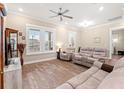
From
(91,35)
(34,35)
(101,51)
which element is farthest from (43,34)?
(91,35)

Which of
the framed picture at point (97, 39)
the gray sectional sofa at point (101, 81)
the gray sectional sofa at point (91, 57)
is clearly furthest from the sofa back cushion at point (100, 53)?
the gray sectional sofa at point (101, 81)

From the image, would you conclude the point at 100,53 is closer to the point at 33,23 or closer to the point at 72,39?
the point at 72,39

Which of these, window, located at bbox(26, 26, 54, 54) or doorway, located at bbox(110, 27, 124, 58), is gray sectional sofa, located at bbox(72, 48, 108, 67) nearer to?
window, located at bbox(26, 26, 54, 54)

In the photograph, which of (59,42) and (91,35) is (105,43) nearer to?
(91,35)

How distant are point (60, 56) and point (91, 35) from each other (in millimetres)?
3438

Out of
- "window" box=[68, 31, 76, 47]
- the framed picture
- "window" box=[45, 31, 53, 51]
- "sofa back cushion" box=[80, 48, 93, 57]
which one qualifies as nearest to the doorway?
the framed picture

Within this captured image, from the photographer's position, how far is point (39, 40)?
5.86 meters

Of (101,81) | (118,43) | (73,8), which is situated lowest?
(101,81)

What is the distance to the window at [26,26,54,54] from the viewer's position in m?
5.37

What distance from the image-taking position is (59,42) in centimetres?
688

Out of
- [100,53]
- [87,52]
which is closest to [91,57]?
[100,53]

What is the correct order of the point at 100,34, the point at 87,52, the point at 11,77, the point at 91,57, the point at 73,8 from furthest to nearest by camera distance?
the point at 100,34 → the point at 87,52 → the point at 91,57 → the point at 73,8 → the point at 11,77

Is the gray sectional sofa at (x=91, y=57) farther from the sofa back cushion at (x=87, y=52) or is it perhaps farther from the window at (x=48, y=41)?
the window at (x=48, y=41)

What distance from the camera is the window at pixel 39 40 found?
17.6 ft
